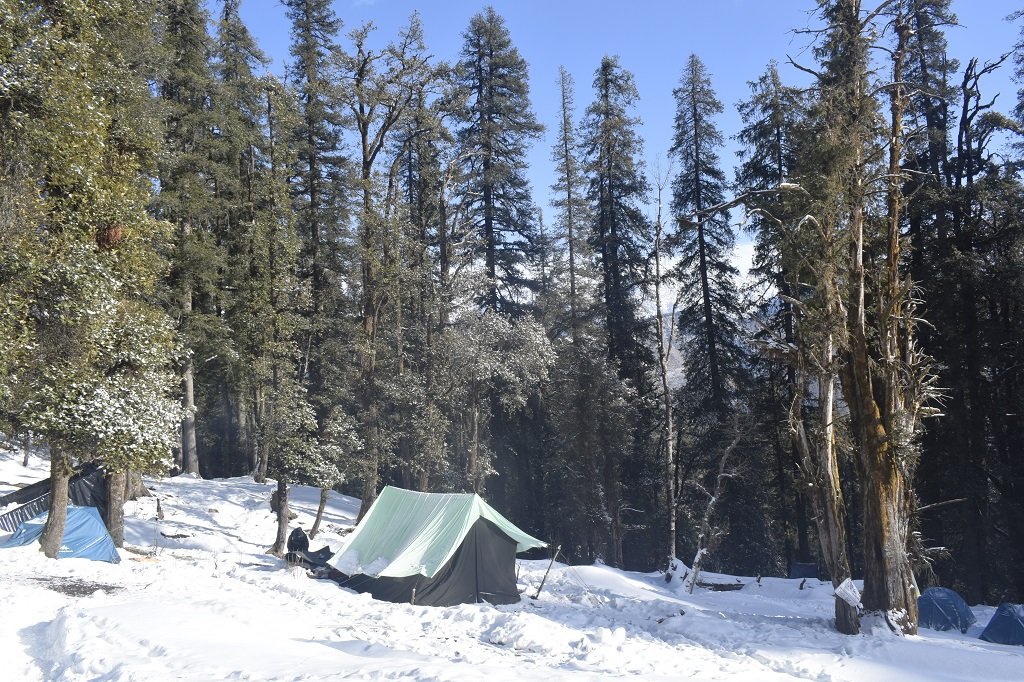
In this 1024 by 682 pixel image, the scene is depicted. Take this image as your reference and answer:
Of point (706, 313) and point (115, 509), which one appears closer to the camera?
point (115, 509)

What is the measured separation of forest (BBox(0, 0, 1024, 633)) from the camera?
11797 millimetres

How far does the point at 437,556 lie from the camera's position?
1473 centimetres

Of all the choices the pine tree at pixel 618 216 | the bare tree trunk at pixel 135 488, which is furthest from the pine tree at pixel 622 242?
the bare tree trunk at pixel 135 488

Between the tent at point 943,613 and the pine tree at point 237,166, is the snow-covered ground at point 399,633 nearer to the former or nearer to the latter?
the tent at point 943,613

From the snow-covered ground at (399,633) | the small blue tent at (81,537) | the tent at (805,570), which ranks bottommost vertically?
the tent at (805,570)

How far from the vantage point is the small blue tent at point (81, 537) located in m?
14.6

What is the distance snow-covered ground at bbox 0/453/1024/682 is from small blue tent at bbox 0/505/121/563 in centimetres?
77

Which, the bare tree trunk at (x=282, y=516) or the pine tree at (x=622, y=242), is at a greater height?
the pine tree at (x=622, y=242)

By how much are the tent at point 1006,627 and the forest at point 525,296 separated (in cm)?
154

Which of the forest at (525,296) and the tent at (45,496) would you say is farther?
the tent at (45,496)

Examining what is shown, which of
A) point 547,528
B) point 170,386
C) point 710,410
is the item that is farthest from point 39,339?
point 547,528

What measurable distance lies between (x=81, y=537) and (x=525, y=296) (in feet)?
62.1

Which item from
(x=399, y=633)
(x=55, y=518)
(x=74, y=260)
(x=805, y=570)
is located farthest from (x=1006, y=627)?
(x=55, y=518)

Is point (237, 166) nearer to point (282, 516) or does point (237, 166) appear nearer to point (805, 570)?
point (282, 516)
